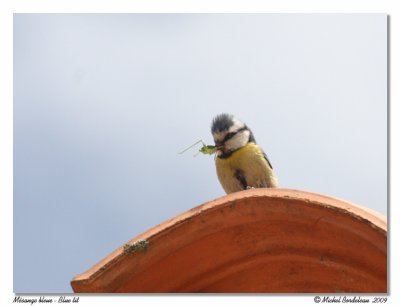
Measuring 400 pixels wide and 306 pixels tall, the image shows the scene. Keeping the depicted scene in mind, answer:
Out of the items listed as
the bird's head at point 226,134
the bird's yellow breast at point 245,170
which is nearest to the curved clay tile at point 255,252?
the bird's yellow breast at point 245,170

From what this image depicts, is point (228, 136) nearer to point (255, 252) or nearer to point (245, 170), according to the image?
point (245, 170)

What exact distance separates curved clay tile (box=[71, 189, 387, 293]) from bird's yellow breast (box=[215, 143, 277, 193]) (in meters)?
1.92

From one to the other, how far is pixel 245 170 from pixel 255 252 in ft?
6.34

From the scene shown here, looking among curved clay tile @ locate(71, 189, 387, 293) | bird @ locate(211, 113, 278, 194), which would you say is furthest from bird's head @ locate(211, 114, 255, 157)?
curved clay tile @ locate(71, 189, 387, 293)

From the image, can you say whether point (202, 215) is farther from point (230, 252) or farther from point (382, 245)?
point (382, 245)

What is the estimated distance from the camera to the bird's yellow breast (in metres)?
3.94

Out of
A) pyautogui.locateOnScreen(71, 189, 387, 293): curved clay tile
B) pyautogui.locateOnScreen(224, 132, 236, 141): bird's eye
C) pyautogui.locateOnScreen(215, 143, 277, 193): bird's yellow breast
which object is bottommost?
pyautogui.locateOnScreen(71, 189, 387, 293): curved clay tile

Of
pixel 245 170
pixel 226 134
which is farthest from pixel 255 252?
pixel 226 134

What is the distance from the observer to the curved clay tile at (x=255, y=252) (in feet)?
5.95

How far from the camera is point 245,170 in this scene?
394cm

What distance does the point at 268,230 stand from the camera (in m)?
1.97

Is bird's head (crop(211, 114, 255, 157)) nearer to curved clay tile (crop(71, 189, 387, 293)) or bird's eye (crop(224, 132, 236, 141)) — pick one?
bird's eye (crop(224, 132, 236, 141))
